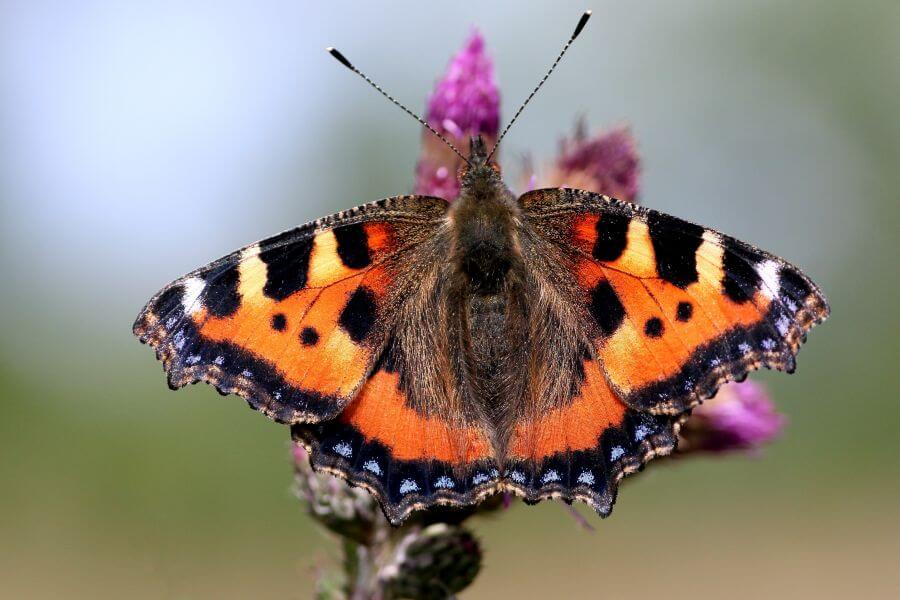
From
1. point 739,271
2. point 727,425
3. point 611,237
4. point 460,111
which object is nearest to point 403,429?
point 611,237

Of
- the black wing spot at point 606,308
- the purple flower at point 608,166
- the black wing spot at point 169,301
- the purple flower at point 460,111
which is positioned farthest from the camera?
the purple flower at point 608,166

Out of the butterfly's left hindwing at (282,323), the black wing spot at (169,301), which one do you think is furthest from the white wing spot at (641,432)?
the black wing spot at (169,301)

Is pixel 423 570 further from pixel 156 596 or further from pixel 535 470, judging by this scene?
pixel 156 596

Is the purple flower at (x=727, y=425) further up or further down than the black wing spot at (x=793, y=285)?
further up

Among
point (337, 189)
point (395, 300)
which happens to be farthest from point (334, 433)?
point (337, 189)

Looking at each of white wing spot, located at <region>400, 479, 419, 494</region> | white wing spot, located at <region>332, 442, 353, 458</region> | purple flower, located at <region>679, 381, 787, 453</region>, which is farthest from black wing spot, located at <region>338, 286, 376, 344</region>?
purple flower, located at <region>679, 381, 787, 453</region>

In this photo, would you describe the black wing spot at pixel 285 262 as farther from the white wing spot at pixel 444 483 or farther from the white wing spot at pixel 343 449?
the white wing spot at pixel 444 483

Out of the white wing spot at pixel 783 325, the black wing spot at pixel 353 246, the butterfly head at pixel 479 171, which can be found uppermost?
the butterfly head at pixel 479 171
